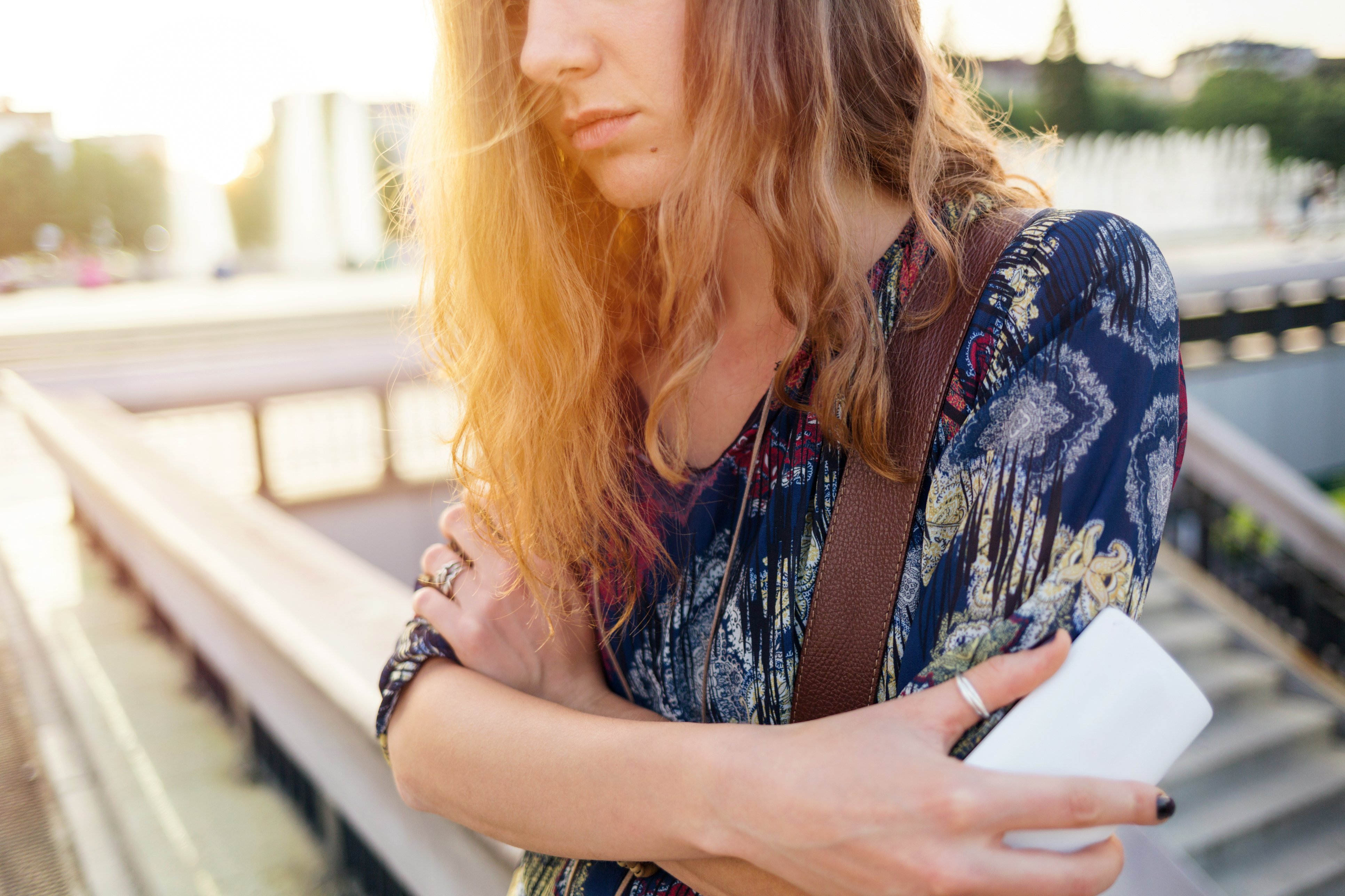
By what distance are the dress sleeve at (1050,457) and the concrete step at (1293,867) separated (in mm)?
4935

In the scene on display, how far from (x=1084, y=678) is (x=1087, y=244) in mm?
364

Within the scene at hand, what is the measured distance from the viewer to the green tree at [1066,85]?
428 inches

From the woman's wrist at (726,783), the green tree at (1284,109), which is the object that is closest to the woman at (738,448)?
the woman's wrist at (726,783)

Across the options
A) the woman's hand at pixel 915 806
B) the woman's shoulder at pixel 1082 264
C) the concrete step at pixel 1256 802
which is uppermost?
the woman's shoulder at pixel 1082 264

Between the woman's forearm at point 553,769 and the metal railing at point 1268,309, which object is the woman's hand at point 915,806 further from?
the metal railing at point 1268,309

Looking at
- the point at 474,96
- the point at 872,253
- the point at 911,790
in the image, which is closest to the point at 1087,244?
the point at 872,253

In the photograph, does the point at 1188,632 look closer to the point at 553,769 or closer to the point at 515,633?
the point at 515,633

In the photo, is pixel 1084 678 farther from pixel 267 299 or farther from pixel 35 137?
pixel 35 137

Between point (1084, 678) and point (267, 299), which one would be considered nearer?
point (1084, 678)

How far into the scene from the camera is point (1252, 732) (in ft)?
17.6

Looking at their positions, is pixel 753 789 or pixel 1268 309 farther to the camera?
pixel 1268 309

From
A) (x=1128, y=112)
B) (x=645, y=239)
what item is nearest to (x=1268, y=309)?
(x=1128, y=112)

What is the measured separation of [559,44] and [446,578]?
2.12ft

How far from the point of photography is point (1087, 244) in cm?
78
